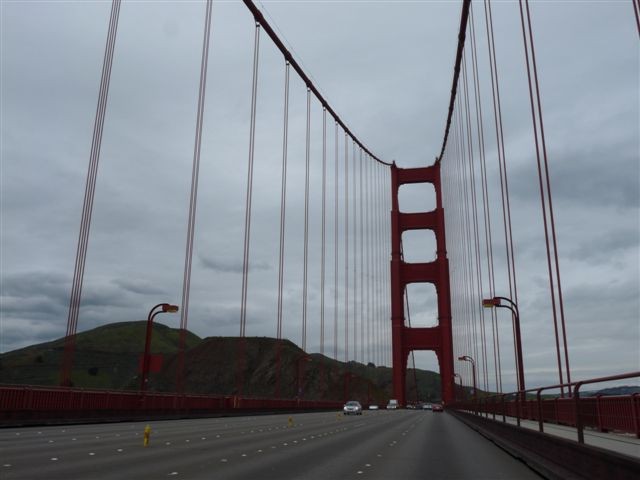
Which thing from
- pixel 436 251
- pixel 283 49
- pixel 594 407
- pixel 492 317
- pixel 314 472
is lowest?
pixel 314 472

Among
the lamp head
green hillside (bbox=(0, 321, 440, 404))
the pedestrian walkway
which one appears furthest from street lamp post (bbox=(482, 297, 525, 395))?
green hillside (bbox=(0, 321, 440, 404))

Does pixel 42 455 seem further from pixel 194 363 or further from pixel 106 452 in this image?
pixel 194 363

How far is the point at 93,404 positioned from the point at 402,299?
52.6 m

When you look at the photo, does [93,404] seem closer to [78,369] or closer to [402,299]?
[402,299]

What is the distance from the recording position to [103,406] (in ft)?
83.8

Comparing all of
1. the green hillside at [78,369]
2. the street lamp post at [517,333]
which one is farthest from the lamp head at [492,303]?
the green hillside at [78,369]

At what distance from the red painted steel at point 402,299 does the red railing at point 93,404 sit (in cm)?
3596

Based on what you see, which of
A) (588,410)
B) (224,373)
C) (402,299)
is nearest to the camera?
(588,410)

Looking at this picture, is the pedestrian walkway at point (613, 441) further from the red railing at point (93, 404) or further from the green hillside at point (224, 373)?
the green hillside at point (224, 373)

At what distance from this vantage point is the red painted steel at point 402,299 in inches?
2788

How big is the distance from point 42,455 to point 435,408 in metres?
60.8

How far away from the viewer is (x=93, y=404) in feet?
81.4

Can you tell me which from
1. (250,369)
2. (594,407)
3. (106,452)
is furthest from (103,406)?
(250,369)

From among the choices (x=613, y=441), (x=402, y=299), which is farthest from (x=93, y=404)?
(x=402, y=299)
